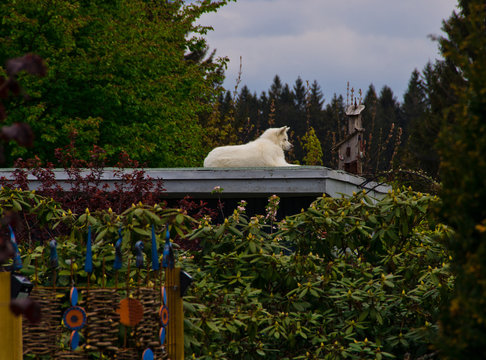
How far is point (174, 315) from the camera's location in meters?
4.39

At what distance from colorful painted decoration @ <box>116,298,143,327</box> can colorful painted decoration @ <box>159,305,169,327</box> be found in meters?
0.17

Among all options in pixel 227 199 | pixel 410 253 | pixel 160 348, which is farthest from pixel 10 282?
pixel 227 199

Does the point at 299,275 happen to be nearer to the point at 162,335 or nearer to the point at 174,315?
the point at 174,315

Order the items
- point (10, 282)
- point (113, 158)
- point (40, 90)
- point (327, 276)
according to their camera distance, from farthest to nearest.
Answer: point (113, 158) < point (40, 90) < point (327, 276) < point (10, 282)

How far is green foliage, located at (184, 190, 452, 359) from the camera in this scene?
548 cm

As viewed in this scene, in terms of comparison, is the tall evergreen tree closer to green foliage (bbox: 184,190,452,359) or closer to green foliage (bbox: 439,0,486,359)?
green foliage (bbox: 439,0,486,359)

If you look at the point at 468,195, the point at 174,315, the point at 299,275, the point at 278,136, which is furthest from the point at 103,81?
the point at 468,195

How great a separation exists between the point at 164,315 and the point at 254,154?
6.22 metres

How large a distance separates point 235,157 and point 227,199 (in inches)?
29.9

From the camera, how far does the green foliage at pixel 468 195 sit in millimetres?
2496

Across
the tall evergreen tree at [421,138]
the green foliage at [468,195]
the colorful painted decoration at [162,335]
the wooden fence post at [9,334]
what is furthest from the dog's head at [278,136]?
the green foliage at [468,195]

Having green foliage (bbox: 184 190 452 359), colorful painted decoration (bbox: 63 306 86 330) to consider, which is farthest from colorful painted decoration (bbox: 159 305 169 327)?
green foliage (bbox: 184 190 452 359)

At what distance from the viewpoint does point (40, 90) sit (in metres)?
18.2

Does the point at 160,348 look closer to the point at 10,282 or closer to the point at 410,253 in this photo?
the point at 10,282
